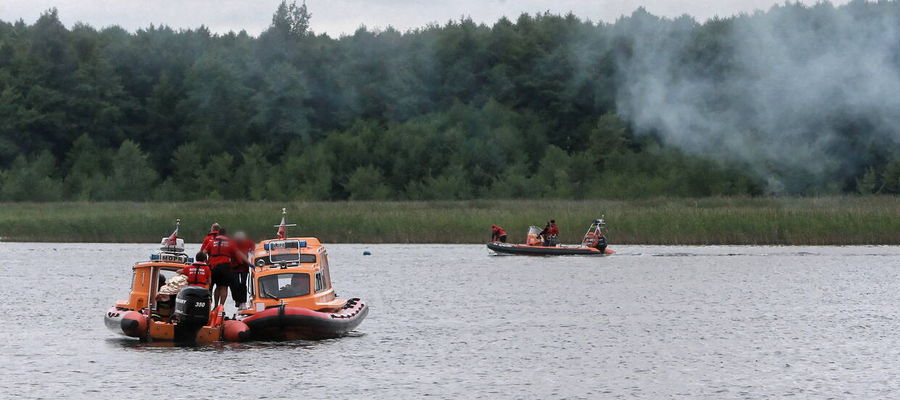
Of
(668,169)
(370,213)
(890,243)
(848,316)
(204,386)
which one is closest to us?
(204,386)

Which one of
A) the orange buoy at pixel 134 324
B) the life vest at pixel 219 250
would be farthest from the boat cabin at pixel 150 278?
the orange buoy at pixel 134 324

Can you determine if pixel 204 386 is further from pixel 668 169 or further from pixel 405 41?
pixel 405 41

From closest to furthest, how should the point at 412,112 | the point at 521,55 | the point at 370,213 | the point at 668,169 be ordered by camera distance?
the point at 370,213 → the point at 668,169 → the point at 521,55 → the point at 412,112

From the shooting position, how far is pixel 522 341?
32.7 meters

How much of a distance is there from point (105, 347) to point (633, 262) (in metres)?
30.7

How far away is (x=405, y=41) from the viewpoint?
110 metres

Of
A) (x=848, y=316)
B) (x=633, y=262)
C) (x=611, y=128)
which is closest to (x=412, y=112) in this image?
(x=611, y=128)

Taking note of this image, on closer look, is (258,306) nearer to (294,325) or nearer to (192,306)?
(294,325)

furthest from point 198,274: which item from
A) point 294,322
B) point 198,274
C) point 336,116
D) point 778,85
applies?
point 336,116

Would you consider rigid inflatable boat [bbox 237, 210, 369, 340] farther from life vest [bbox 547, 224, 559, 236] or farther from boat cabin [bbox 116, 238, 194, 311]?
life vest [bbox 547, 224, 559, 236]

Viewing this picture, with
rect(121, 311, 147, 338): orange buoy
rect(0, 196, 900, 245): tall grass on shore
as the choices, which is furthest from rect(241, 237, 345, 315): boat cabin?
rect(0, 196, 900, 245): tall grass on shore

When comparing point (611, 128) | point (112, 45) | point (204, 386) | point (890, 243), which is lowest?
point (204, 386)

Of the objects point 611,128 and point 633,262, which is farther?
point 611,128

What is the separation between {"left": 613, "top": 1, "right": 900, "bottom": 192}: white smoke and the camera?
4906cm
